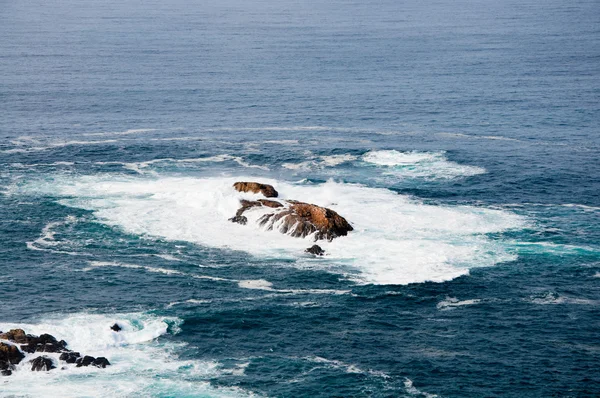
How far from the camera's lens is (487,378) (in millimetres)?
98375

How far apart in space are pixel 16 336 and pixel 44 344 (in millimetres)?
3315

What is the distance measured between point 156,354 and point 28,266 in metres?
36.5

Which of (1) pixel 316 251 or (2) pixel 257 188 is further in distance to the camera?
(2) pixel 257 188

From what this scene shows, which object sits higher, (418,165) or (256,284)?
(418,165)

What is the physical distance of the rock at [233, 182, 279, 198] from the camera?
515ft

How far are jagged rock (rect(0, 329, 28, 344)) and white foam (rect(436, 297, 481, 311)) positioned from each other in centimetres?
5133

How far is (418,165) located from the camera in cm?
18425

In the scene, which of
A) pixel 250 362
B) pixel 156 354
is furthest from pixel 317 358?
pixel 156 354

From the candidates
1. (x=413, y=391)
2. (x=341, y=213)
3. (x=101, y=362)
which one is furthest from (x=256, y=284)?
(x=413, y=391)

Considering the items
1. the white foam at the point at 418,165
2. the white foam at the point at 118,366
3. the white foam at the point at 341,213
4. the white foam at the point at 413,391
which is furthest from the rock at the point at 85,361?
the white foam at the point at 418,165

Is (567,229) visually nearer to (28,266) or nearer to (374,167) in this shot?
(374,167)

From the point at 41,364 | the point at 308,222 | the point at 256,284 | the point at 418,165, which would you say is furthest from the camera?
the point at 418,165

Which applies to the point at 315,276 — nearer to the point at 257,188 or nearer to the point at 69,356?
the point at 257,188

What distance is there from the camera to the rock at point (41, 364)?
9904cm
